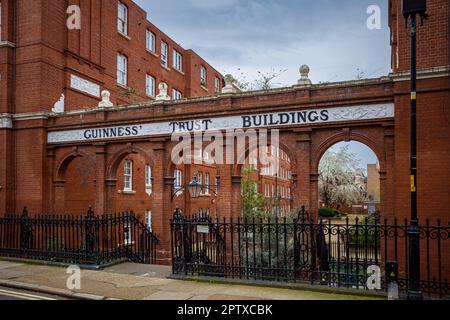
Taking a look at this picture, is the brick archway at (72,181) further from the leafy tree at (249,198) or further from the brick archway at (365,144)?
the brick archway at (365,144)

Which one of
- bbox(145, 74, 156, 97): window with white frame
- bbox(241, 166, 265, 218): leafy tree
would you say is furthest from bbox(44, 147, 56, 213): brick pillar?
bbox(145, 74, 156, 97): window with white frame

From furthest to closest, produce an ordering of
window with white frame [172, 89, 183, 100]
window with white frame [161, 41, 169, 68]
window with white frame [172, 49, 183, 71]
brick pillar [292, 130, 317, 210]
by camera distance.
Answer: window with white frame [172, 49, 183, 71] < window with white frame [172, 89, 183, 100] < window with white frame [161, 41, 169, 68] < brick pillar [292, 130, 317, 210]

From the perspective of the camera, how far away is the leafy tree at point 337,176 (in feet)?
146

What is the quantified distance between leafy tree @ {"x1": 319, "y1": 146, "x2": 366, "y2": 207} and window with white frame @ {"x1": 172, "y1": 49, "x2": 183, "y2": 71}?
20.3 meters

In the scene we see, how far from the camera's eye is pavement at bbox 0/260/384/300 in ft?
27.2

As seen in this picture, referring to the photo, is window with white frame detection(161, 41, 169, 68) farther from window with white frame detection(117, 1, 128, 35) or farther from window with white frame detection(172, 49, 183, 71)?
window with white frame detection(117, 1, 128, 35)

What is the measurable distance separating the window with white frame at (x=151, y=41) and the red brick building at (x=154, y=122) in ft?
15.0

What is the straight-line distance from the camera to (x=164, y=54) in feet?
100

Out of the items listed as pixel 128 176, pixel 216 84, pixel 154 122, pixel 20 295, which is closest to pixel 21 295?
pixel 20 295

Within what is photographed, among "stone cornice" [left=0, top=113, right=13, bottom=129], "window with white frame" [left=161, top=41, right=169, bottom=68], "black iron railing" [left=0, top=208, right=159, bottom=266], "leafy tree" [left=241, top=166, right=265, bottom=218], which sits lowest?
"black iron railing" [left=0, top=208, right=159, bottom=266]

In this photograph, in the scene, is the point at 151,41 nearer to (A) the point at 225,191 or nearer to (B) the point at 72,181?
(B) the point at 72,181

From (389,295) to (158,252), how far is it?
9535 millimetres
